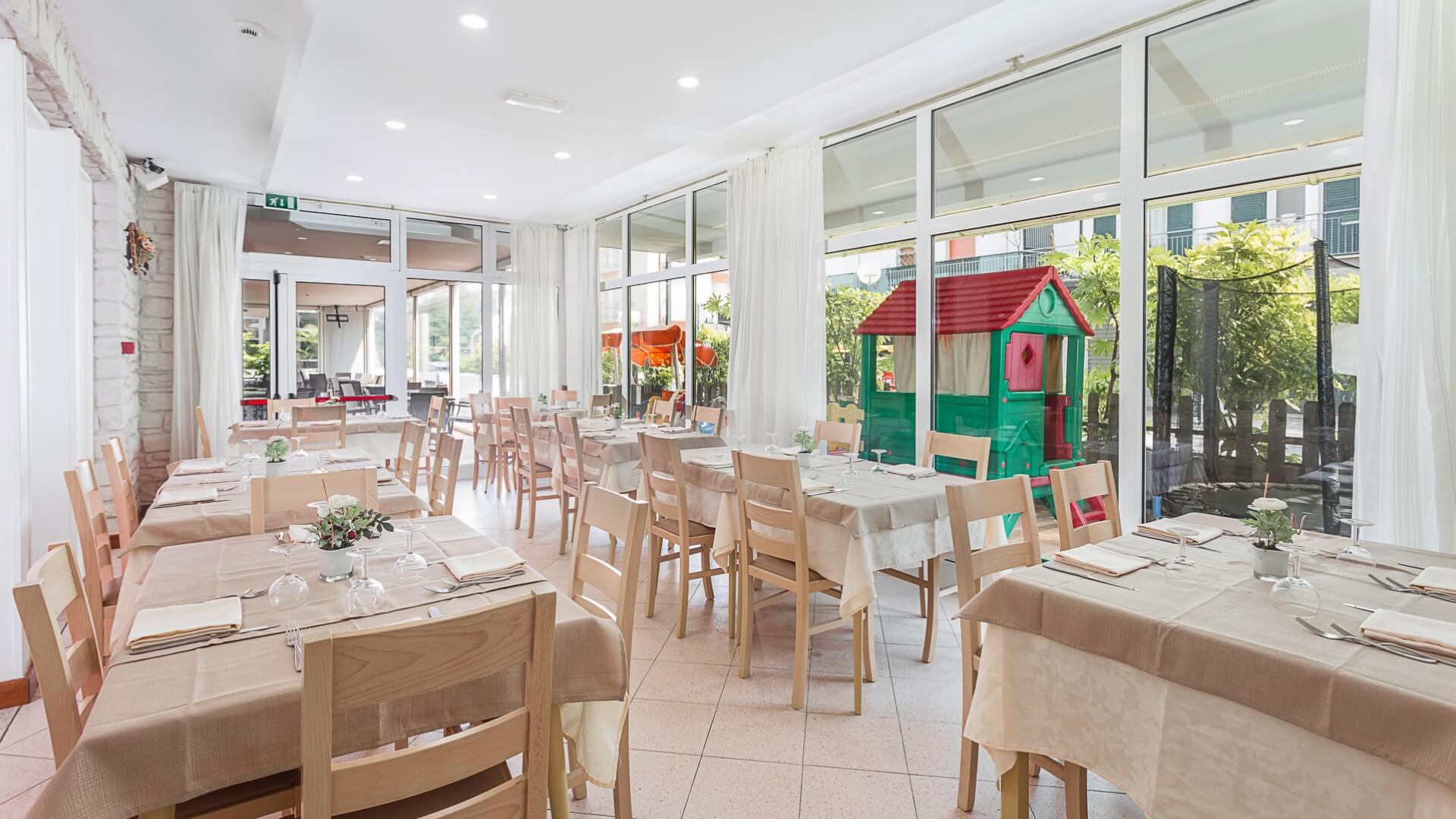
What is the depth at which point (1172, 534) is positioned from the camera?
7.35 feet

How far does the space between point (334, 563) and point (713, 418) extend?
4.10 meters

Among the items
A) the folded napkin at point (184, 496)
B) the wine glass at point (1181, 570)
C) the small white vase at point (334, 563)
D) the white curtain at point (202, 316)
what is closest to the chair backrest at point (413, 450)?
the folded napkin at point (184, 496)

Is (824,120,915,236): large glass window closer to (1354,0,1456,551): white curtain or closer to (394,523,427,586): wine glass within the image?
(1354,0,1456,551): white curtain

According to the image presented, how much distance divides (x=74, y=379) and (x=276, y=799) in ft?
12.8

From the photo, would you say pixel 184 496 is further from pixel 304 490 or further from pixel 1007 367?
pixel 1007 367

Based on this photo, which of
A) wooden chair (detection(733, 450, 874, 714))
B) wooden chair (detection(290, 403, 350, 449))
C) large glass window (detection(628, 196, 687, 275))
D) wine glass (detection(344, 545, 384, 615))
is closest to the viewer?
wine glass (detection(344, 545, 384, 615))

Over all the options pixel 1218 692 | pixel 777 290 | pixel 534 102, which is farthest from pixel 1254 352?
pixel 534 102

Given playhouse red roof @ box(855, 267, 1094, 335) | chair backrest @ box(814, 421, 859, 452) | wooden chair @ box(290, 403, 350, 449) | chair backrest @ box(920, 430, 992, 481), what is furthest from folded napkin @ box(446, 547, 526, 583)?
wooden chair @ box(290, 403, 350, 449)

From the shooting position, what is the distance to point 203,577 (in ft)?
6.21

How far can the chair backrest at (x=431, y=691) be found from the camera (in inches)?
40.8

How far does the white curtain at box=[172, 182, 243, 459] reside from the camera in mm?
6926

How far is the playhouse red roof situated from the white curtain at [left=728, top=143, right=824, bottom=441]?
0.59 meters

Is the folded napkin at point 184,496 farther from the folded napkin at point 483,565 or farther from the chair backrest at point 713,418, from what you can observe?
the chair backrest at point 713,418

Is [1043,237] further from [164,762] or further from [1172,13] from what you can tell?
[164,762]
